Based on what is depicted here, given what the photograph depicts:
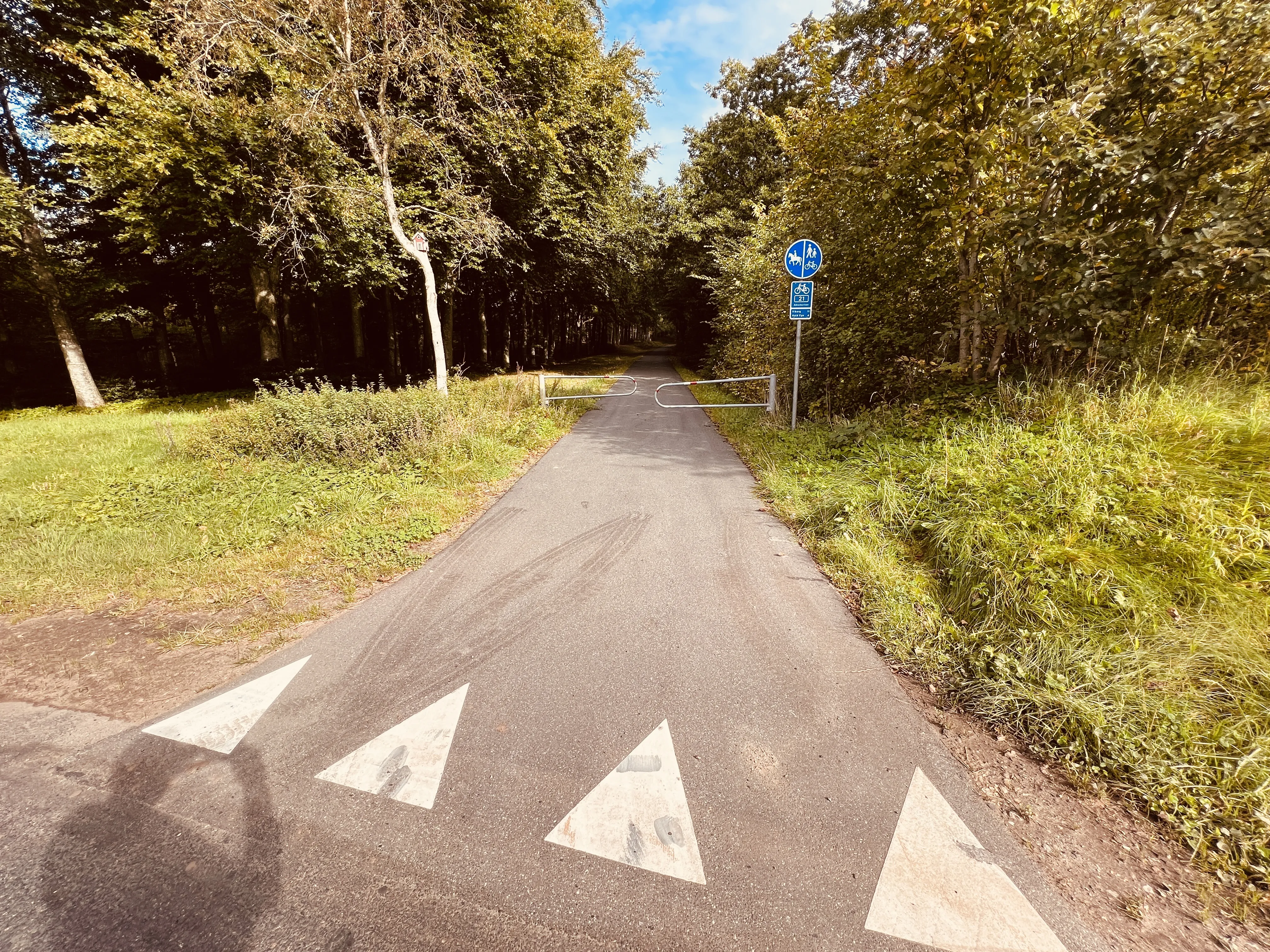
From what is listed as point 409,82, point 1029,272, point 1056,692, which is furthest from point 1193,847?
point 409,82

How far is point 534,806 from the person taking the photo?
6.84ft

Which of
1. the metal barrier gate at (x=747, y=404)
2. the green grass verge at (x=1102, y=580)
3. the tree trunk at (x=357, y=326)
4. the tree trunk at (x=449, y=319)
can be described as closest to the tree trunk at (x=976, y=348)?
the green grass verge at (x=1102, y=580)

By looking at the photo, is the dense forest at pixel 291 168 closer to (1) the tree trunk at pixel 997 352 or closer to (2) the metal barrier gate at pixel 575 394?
(2) the metal barrier gate at pixel 575 394

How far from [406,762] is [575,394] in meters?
12.6

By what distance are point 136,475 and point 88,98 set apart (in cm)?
937

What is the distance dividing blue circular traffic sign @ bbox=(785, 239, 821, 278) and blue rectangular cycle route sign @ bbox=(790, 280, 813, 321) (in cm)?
14

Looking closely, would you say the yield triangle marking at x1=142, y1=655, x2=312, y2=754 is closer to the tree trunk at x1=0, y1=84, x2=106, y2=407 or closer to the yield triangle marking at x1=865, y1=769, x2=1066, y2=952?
the yield triangle marking at x1=865, y1=769, x2=1066, y2=952

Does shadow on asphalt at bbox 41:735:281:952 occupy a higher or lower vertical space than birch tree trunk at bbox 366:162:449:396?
lower

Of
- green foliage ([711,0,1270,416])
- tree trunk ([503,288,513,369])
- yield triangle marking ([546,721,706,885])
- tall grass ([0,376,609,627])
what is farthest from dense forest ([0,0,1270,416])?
yield triangle marking ([546,721,706,885])

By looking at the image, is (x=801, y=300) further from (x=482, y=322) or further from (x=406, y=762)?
(x=482, y=322)

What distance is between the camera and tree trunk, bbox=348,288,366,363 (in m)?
19.2

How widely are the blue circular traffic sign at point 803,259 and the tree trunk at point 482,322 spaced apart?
15931 millimetres

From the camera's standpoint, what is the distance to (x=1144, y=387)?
15.1 ft

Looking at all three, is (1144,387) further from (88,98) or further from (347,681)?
(88,98)
